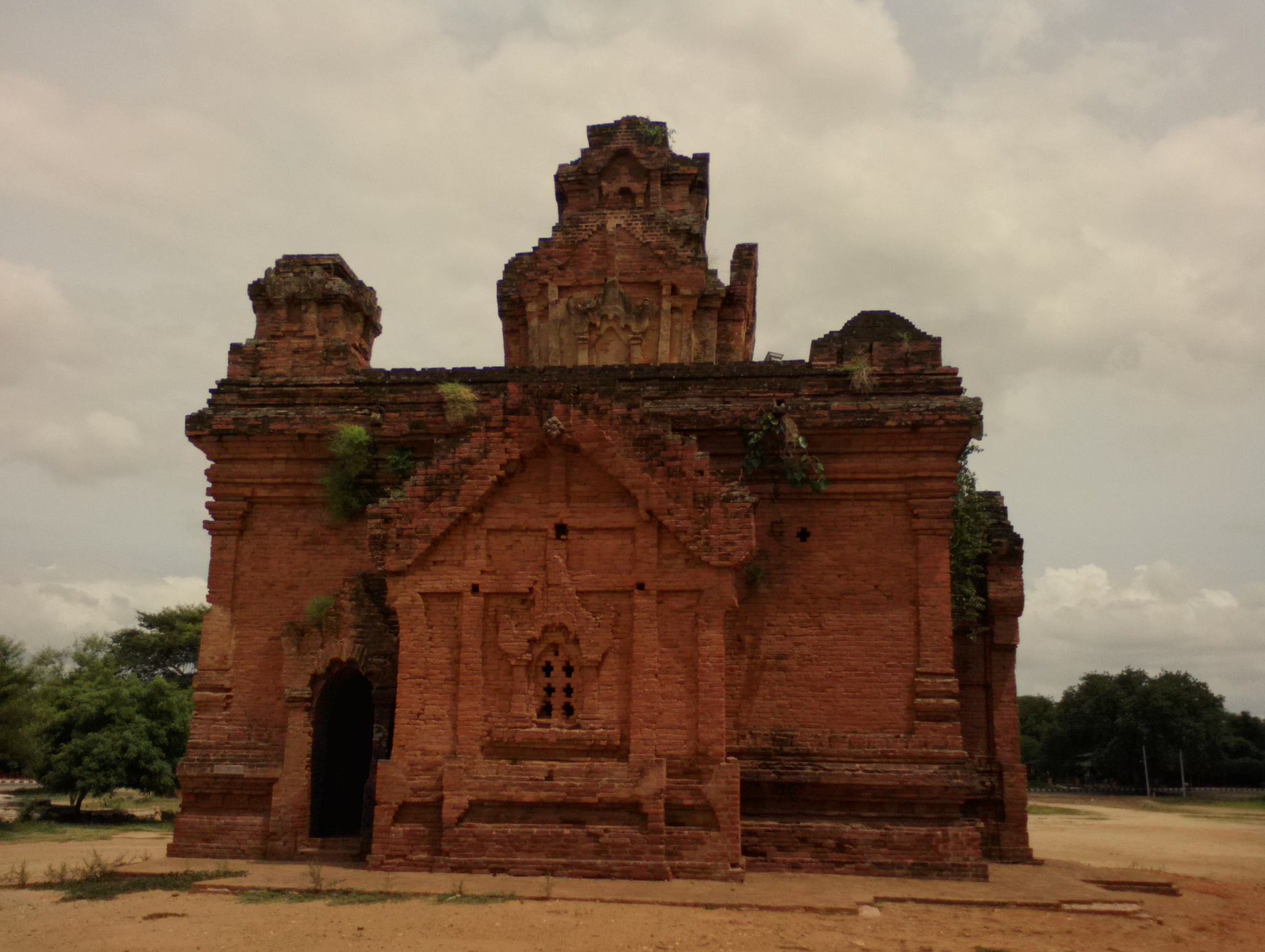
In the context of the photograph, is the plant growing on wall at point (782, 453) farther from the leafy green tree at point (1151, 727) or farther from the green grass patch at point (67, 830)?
the leafy green tree at point (1151, 727)

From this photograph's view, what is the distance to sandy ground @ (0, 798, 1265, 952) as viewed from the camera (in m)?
9.73

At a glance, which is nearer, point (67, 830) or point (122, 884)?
point (122, 884)

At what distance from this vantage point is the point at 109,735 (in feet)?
99.7

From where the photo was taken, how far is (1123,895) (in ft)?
40.4

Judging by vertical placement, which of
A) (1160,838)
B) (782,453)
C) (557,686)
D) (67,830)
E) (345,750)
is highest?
(782,453)

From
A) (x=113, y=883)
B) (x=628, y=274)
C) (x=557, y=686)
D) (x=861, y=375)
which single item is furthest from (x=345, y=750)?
(x=628, y=274)

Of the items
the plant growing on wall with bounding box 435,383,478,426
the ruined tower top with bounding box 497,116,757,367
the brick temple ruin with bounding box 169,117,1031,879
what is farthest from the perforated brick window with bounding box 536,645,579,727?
the ruined tower top with bounding box 497,116,757,367

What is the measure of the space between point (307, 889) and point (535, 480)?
529cm

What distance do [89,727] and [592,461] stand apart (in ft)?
79.0

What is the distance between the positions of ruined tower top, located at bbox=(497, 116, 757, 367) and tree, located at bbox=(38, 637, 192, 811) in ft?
55.1

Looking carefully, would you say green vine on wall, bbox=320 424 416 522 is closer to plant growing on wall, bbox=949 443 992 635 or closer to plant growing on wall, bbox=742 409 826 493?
plant growing on wall, bbox=742 409 826 493

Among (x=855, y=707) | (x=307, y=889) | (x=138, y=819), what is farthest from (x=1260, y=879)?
(x=138, y=819)

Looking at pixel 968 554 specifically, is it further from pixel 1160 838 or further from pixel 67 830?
pixel 67 830

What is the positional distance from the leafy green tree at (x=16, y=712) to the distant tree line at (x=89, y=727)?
19 millimetres
